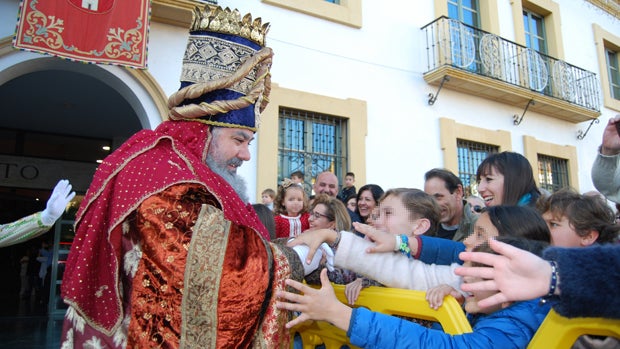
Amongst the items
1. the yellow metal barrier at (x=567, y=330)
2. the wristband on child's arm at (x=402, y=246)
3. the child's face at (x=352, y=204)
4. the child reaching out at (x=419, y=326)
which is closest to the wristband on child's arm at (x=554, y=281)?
the yellow metal barrier at (x=567, y=330)

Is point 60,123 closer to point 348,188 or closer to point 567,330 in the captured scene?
point 348,188

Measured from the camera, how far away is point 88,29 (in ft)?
17.2

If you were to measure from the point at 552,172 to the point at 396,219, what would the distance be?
9.63 m

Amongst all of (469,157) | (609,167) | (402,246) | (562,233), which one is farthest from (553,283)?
(469,157)

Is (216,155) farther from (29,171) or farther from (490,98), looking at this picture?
(29,171)

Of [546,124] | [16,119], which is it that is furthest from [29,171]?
[546,124]

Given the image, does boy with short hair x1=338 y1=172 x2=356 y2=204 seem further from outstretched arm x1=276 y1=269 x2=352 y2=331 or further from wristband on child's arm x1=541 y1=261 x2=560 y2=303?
wristband on child's arm x1=541 y1=261 x2=560 y2=303

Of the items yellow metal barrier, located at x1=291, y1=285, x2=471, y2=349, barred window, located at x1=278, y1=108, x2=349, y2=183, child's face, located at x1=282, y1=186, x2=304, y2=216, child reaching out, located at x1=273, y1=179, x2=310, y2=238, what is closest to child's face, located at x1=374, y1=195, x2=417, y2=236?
yellow metal barrier, located at x1=291, y1=285, x2=471, y2=349

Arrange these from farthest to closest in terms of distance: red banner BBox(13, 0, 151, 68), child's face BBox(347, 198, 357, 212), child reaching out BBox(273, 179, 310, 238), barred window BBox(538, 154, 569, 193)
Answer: barred window BBox(538, 154, 569, 193), child's face BBox(347, 198, 357, 212), red banner BBox(13, 0, 151, 68), child reaching out BBox(273, 179, 310, 238)

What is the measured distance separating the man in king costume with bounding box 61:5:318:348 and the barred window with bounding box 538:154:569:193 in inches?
386

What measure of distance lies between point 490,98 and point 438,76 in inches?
72.5

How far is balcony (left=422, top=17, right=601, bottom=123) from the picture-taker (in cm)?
834

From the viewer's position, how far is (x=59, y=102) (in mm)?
8211

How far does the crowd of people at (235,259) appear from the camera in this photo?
3.91 ft
